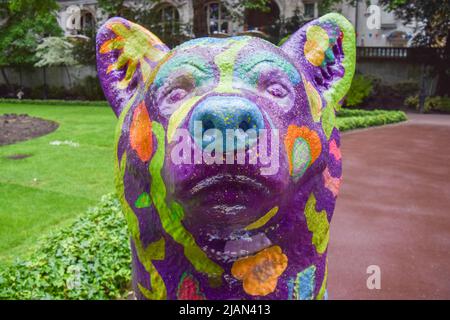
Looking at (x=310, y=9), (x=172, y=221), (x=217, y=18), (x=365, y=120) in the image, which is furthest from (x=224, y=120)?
(x=310, y=9)

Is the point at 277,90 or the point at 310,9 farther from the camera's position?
the point at 310,9

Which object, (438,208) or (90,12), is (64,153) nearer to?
(438,208)

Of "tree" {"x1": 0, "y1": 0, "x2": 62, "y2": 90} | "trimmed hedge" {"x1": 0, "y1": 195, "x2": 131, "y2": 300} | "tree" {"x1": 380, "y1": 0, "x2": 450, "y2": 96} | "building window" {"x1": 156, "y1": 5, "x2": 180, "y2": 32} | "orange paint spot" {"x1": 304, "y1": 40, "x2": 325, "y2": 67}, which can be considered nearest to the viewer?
"orange paint spot" {"x1": 304, "y1": 40, "x2": 325, "y2": 67}

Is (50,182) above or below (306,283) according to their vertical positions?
below

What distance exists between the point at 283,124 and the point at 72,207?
470 centimetres

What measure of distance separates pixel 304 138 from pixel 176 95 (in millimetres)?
358

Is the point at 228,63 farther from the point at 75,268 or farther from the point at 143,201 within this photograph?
the point at 75,268

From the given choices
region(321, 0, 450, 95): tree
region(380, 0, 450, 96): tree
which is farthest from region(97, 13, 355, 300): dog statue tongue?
region(321, 0, 450, 95): tree

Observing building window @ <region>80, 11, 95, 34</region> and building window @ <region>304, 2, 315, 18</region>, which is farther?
building window @ <region>304, 2, 315, 18</region>

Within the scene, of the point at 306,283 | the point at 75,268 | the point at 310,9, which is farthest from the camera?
the point at 310,9

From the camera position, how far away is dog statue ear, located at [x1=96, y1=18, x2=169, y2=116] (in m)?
1.59

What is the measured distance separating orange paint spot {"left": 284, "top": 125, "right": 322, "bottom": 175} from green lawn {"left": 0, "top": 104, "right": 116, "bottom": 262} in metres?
3.40

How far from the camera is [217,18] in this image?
22.4 meters

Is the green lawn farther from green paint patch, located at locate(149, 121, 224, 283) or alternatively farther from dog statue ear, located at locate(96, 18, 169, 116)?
green paint patch, located at locate(149, 121, 224, 283)
